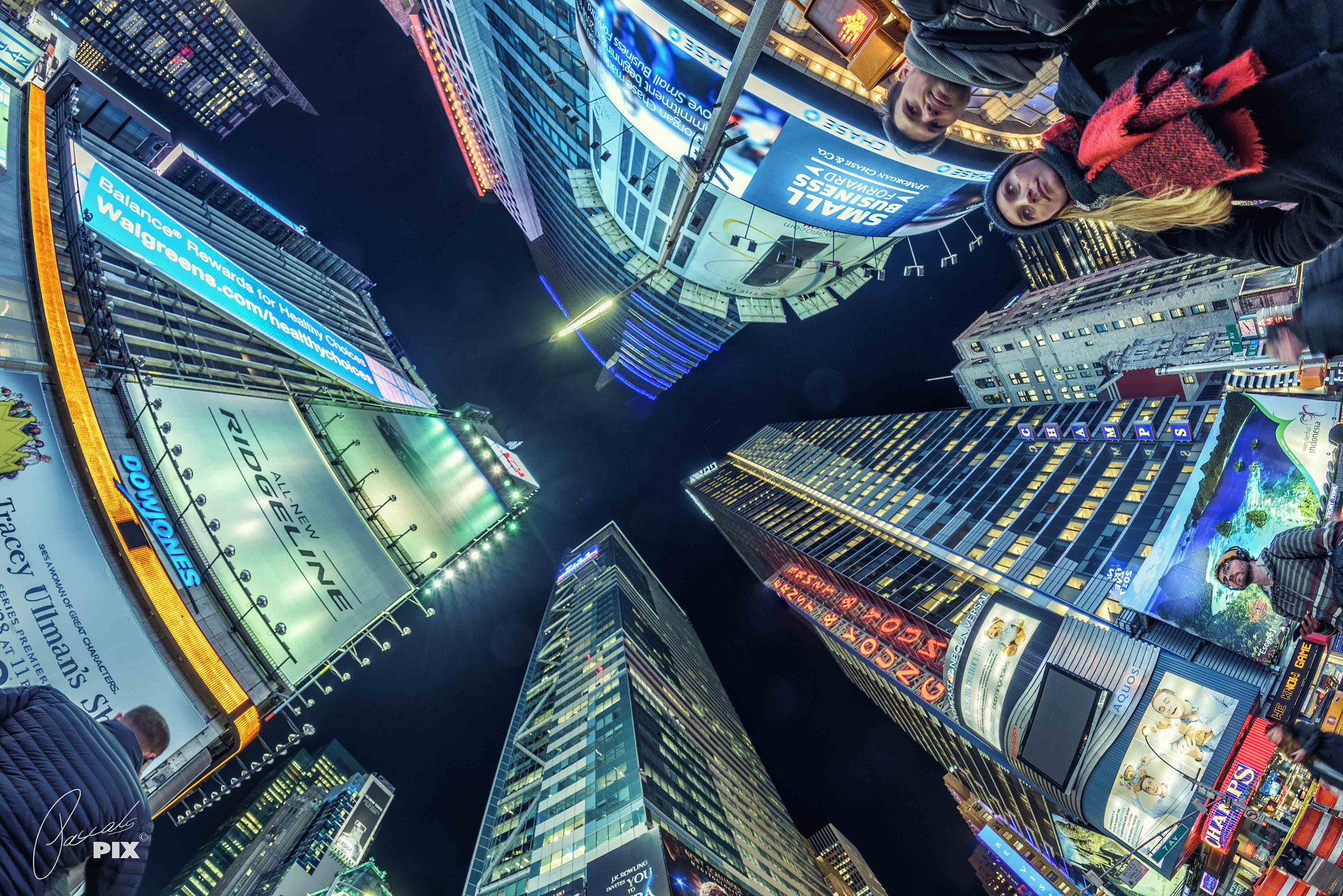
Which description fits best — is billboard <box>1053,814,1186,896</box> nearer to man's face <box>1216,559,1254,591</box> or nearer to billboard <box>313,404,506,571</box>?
man's face <box>1216,559,1254,591</box>

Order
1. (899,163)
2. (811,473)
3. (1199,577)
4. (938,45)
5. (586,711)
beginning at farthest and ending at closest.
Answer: (811,473), (586,711), (1199,577), (899,163), (938,45)

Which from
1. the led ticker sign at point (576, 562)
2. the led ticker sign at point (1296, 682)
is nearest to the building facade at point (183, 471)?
the led ticker sign at point (1296, 682)

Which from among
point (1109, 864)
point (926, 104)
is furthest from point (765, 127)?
point (1109, 864)

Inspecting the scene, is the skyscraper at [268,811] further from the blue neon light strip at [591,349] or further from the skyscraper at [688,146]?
the skyscraper at [688,146]

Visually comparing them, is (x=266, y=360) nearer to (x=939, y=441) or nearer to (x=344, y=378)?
(x=344, y=378)

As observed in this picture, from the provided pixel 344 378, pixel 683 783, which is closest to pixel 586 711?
pixel 683 783

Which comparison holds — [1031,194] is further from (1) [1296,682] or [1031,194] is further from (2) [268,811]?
(2) [268,811]
